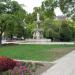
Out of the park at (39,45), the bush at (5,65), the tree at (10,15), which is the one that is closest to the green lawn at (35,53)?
the park at (39,45)

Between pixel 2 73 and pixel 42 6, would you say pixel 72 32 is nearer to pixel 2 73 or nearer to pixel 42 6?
pixel 42 6

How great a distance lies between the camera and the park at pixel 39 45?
14.0m

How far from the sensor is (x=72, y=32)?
89.2 meters

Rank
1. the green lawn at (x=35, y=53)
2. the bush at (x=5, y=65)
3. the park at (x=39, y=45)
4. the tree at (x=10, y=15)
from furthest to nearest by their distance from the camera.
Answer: the tree at (x=10, y=15)
the green lawn at (x=35, y=53)
the park at (x=39, y=45)
the bush at (x=5, y=65)

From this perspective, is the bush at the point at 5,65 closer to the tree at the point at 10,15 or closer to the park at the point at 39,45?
the park at the point at 39,45

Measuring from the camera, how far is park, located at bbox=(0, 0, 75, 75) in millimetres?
14047

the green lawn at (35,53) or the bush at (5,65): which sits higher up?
the bush at (5,65)

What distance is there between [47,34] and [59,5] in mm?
37025

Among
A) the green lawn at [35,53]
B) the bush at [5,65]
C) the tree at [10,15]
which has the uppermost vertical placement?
the tree at [10,15]

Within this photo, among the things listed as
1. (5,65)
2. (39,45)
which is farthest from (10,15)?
(5,65)

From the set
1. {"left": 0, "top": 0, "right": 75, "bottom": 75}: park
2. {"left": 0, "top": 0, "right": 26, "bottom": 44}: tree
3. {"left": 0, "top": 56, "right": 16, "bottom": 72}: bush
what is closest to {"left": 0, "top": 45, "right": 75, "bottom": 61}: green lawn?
{"left": 0, "top": 0, "right": 75, "bottom": 75}: park

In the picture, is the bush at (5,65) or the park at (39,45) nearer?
the bush at (5,65)

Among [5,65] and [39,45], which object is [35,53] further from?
[39,45]

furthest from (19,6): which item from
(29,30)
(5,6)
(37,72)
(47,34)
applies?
(29,30)
